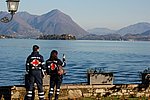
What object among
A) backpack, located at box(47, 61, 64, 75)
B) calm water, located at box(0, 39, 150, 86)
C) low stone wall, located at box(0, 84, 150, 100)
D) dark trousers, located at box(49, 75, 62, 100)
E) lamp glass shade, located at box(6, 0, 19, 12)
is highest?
lamp glass shade, located at box(6, 0, 19, 12)

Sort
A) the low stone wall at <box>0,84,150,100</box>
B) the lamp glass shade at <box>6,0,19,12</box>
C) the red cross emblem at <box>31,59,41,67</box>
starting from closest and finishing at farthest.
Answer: the red cross emblem at <box>31,59,41,67</box>
the lamp glass shade at <box>6,0,19,12</box>
the low stone wall at <box>0,84,150,100</box>

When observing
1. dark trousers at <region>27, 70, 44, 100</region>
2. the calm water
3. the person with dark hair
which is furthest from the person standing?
the calm water

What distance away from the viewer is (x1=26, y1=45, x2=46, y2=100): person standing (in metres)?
12.3

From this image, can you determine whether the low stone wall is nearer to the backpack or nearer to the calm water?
the backpack

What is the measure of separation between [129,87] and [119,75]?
35638 millimetres

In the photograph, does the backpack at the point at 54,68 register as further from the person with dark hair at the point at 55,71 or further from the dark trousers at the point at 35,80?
the dark trousers at the point at 35,80

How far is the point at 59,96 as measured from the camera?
1361cm

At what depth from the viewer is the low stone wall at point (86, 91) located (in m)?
13.1

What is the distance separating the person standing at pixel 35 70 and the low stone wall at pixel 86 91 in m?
0.81

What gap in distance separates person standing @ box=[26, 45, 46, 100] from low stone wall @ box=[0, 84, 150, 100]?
81cm

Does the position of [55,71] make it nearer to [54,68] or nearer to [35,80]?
[54,68]

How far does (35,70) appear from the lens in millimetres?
12320

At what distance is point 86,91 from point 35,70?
2.51 m

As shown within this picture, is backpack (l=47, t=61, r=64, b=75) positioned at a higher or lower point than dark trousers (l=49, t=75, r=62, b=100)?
higher
